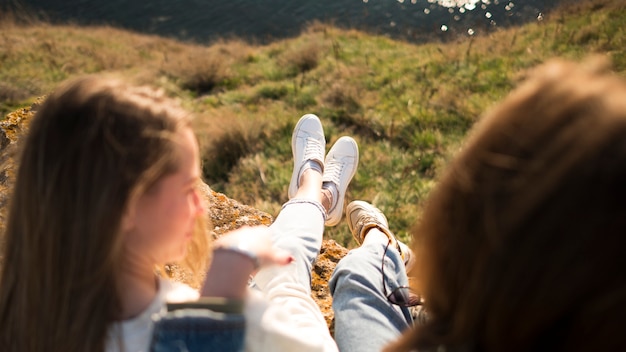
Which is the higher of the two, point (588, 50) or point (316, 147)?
point (588, 50)

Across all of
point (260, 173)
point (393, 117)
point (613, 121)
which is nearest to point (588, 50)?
point (393, 117)

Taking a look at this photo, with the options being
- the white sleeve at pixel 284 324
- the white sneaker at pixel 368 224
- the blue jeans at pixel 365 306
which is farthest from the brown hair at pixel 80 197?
the white sneaker at pixel 368 224

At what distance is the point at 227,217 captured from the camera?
2295 mm

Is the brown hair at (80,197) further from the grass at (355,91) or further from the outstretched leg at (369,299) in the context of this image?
the outstretched leg at (369,299)

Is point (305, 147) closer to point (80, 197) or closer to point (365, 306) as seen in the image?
point (365, 306)

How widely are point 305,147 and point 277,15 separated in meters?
11.5

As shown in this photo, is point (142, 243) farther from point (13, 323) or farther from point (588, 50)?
point (588, 50)

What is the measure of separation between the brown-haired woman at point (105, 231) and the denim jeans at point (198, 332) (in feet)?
0.16

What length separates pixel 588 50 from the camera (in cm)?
530

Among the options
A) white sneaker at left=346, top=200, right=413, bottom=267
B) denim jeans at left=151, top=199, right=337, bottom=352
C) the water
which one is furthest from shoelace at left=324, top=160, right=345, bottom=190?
the water

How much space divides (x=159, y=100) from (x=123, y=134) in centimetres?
15

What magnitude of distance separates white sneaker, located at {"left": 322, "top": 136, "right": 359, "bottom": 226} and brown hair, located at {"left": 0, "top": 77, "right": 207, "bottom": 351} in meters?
1.62

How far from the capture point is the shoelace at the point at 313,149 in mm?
2766

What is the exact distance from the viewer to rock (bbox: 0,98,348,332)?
2.01 m
